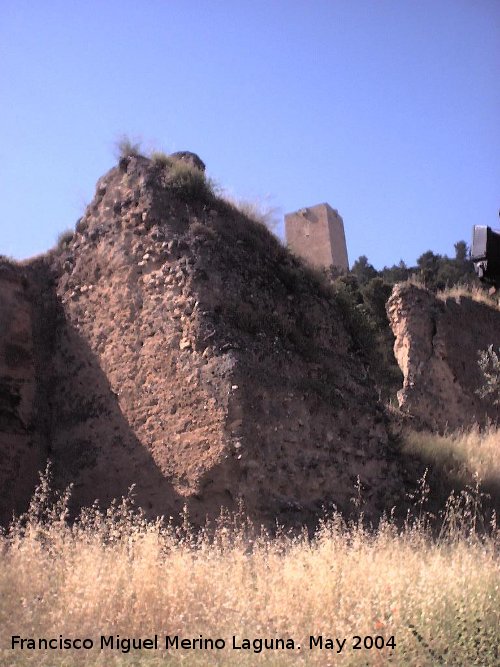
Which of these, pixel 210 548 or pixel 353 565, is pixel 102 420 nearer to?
pixel 210 548

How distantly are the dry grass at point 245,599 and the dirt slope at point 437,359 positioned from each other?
24.0ft

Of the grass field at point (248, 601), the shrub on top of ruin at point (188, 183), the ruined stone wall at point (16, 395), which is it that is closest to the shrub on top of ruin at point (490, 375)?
the shrub on top of ruin at point (188, 183)

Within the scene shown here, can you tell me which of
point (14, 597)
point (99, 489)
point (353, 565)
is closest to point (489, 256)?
point (353, 565)

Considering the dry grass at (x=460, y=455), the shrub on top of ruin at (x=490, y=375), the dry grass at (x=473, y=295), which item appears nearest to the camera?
the dry grass at (x=460, y=455)

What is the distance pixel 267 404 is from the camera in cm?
799

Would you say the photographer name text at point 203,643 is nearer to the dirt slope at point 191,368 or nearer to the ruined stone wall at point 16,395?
the dirt slope at point 191,368

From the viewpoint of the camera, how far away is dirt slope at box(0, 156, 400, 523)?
25.2 feet

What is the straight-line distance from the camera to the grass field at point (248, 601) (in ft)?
16.0

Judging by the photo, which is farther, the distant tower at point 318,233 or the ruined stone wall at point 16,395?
the distant tower at point 318,233

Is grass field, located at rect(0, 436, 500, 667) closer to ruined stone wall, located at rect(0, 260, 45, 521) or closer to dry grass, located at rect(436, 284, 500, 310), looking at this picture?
ruined stone wall, located at rect(0, 260, 45, 521)

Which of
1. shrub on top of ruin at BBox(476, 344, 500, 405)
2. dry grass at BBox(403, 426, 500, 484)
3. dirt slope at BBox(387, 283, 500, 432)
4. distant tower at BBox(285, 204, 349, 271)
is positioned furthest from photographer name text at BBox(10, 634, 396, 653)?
distant tower at BBox(285, 204, 349, 271)

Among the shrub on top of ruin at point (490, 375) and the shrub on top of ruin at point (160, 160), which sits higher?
the shrub on top of ruin at point (160, 160)

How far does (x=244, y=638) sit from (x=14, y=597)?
1645 millimetres

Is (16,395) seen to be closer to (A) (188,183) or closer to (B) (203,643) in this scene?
(A) (188,183)
